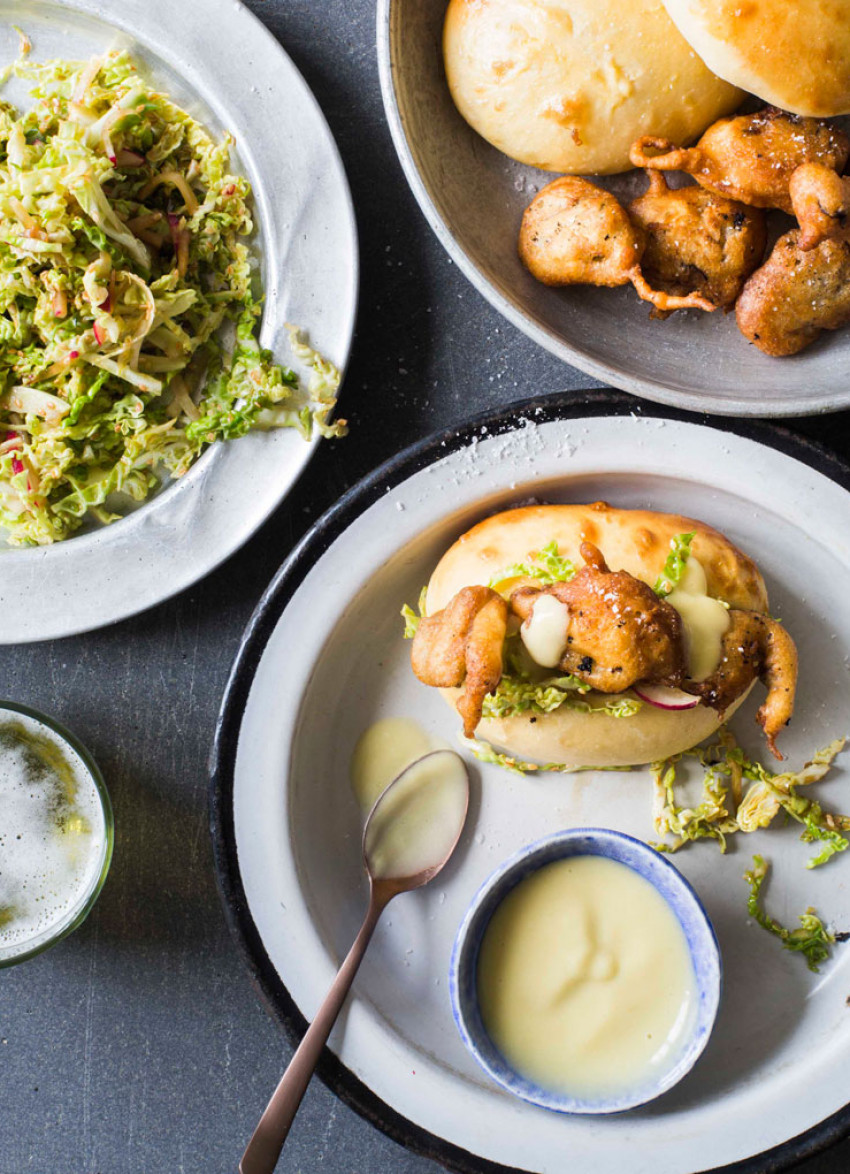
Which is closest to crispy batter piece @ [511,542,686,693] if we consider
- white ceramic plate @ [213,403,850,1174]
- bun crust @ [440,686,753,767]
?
bun crust @ [440,686,753,767]

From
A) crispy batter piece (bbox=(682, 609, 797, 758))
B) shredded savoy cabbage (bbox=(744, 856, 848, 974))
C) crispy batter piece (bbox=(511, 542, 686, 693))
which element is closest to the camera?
crispy batter piece (bbox=(511, 542, 686, 693))

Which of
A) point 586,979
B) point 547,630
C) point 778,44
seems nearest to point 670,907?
point 586,979

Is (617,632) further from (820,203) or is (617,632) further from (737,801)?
(820,203)

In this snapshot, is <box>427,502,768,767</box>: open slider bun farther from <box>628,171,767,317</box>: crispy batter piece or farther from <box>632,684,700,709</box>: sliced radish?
<box>628,171,767,317</box>: crispy batter piece

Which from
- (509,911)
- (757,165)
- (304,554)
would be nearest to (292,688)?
(304,554)

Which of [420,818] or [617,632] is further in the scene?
[420,818]
